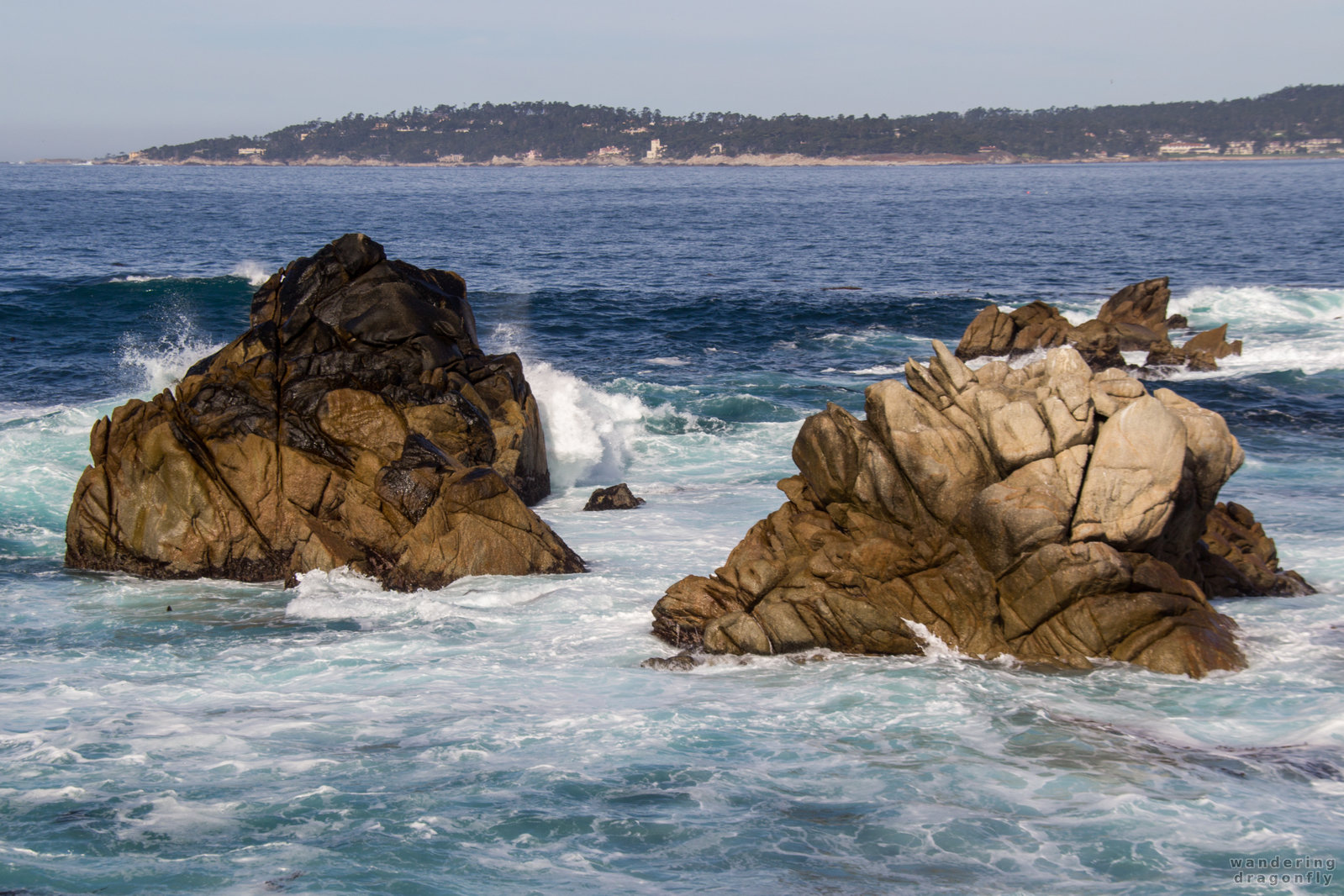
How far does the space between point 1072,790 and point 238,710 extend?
8.24 metres

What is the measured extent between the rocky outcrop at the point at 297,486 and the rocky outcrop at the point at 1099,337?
20.3m

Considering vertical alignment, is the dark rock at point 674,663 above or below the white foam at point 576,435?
below

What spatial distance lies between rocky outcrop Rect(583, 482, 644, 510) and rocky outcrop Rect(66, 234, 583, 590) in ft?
8.98

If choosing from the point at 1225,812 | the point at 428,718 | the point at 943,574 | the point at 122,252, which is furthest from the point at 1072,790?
the point at 122,252

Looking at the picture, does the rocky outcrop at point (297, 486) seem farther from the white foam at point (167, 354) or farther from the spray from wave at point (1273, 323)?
the spray from wave at point (1273, 323)

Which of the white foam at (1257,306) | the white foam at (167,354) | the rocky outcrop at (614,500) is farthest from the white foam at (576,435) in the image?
the white foam at (1257,306)

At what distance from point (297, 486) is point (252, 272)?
109 ft

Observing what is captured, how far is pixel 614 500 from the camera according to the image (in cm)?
1911

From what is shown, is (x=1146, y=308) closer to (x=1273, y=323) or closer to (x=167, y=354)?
(x=1273, y=323)

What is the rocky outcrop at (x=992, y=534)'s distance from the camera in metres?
11.8

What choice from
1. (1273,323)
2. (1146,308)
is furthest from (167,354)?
(1273,323)

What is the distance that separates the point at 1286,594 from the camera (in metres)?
14.2

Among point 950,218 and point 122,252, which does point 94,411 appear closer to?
point 122,252

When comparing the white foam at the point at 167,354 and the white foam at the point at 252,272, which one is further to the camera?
the white foam at the point at 252,272
